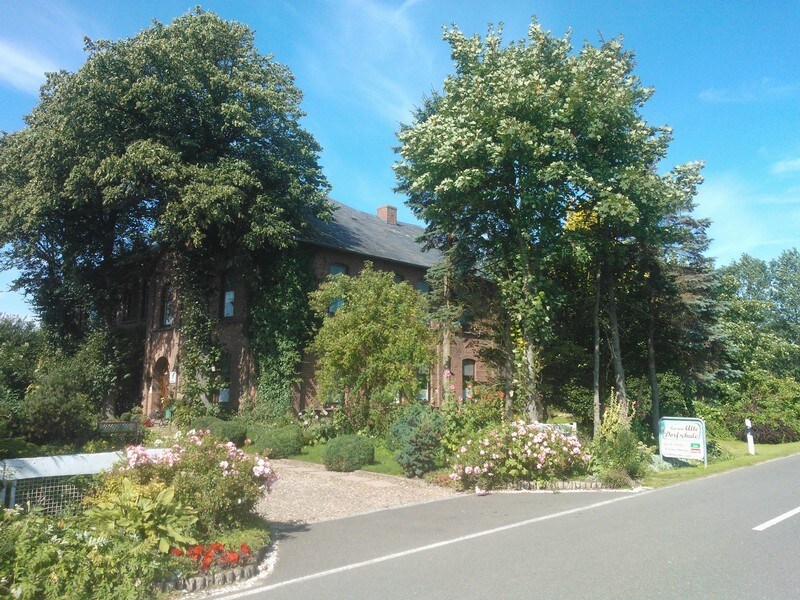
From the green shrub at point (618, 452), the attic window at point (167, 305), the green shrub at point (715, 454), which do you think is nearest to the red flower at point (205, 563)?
the green shrub at point (618, 452)

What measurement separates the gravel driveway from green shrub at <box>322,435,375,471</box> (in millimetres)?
270

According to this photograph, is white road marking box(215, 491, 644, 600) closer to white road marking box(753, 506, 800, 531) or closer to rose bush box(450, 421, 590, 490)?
rose bush box(450, 421, 590, 490)

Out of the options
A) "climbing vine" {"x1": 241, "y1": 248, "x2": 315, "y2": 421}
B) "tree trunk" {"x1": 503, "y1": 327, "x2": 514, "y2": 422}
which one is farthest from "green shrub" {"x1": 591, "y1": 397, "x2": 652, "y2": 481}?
"climbing vine" {"x1": 241, "y1": 248, "x2": 315, "y2": 421}

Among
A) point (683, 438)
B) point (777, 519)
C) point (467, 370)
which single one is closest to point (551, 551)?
point (777, 519)

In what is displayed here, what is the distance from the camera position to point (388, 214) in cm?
3878

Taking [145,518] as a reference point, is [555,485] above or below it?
below

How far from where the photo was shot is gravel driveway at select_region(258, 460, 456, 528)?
10.6 metres

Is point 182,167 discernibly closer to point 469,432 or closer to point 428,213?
point 428,213

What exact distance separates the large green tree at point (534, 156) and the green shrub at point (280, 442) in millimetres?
6634

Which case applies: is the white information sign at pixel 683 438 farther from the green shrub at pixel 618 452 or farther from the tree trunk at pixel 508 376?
the tree trunk at pixel 508 376

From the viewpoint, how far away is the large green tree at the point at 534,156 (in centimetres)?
1595

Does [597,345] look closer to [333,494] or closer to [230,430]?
[333,494]

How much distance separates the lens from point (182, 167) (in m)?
22.6

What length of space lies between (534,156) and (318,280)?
502 inches
